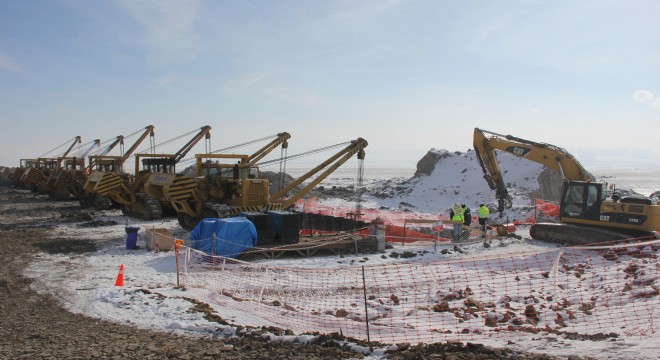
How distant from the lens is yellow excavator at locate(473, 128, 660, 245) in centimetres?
1526

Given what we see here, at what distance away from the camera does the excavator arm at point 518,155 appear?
17.9m

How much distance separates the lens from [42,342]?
672 centimetres

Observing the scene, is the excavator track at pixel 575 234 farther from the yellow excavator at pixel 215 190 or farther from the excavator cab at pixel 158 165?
the excavator cab at pixel 158 165

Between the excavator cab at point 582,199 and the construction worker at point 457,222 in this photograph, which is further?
the construction worker at point 457,222

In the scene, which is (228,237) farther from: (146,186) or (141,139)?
(141,139)

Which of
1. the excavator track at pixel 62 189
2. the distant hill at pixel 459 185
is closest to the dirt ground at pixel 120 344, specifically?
the distant hill at pixel 459 185

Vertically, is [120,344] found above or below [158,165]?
below

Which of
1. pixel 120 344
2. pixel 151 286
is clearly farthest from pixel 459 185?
pixel 120 344

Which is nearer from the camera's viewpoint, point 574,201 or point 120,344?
point 120,344

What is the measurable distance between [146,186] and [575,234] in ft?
56.9

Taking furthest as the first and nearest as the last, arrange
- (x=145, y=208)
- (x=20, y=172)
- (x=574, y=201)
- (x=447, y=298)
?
(x=20, y=172) → (x=145, y=208) → (x=574, y=201) → (x=447, y=298)

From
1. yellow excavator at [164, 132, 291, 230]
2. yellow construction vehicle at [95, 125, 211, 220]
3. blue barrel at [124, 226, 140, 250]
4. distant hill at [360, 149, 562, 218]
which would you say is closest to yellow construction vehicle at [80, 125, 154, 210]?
yellow construction vehicle at [95, 125, 211, 220]

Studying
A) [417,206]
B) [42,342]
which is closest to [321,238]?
[42,342]

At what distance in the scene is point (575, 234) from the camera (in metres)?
16.1
